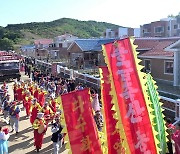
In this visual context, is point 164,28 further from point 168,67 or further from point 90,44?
point 168,67

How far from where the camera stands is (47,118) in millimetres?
12055

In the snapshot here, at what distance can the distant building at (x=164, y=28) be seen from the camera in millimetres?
48094

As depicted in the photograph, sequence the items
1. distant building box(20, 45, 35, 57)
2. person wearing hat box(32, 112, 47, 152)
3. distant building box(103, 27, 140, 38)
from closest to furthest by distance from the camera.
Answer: person wearing hat box(32, 112, 47, 152) < distant building box(103, 27, 140, 38) < distant building box(20, 45, 35, 57)

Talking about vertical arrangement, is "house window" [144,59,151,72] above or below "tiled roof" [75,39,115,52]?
below

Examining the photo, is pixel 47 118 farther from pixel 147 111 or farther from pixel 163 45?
pixel 163 45

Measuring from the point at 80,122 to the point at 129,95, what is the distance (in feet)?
5.21

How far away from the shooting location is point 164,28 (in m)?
49.5

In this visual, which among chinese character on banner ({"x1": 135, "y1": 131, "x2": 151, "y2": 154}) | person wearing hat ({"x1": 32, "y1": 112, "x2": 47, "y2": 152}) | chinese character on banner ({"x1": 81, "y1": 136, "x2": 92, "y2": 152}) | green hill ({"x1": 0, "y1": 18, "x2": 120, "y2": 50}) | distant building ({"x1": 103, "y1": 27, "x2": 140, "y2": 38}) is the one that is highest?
green hill ({"x1": 0, "y1": 18, "x2": 120, "y2": 50})

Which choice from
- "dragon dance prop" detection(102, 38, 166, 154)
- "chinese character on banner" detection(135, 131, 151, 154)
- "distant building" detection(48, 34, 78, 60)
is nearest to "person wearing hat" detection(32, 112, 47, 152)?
"dragon dance prop" detection(102, 38, 166, 154)

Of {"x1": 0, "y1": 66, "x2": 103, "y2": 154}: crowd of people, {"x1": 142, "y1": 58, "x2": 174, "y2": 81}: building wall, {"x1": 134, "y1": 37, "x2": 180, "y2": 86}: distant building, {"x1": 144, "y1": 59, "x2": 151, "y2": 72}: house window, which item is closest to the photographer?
{"x1": 0, "y1": 66, "x2": 103, "y2": 154}: crowd of people

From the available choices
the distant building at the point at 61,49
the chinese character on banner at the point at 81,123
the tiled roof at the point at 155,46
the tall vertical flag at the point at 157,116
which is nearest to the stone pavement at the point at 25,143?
the chinese character on banner at the point at 81,123

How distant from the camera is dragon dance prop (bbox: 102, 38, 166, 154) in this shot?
481 centimetres

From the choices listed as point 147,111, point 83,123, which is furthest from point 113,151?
point 147,111

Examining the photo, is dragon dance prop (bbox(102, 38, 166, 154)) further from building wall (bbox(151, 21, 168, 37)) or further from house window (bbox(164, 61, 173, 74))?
building wall (bbox(151, 21, 168, 37))
